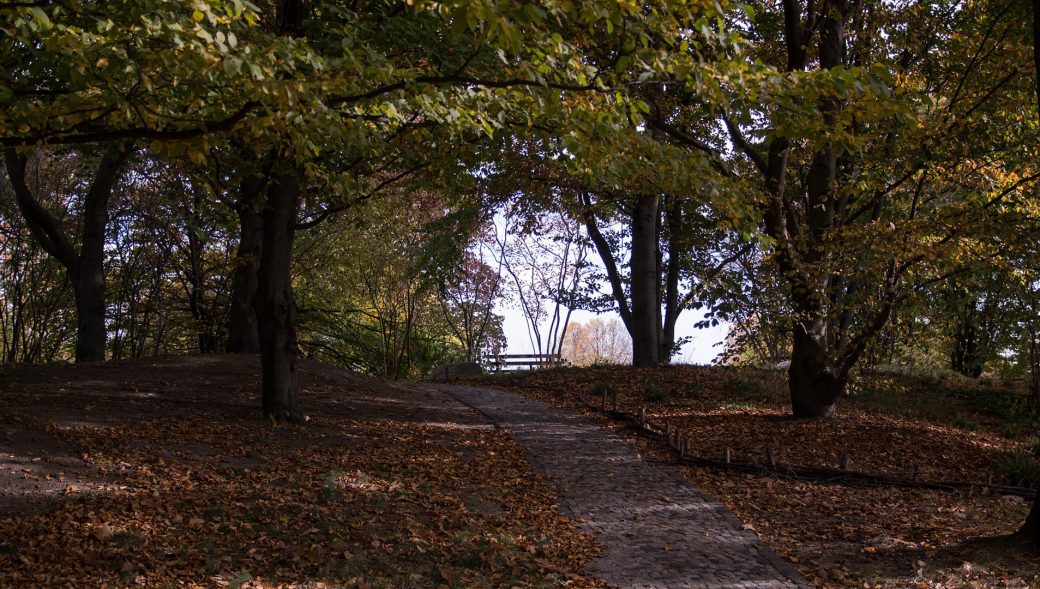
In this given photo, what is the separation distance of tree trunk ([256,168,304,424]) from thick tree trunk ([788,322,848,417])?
745 centimetres

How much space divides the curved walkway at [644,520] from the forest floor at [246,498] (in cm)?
31

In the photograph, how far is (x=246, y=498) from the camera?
694cm

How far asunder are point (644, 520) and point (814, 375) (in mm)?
5955

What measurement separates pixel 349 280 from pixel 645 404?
37.3ft

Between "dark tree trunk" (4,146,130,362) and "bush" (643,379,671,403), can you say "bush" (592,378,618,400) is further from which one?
"dark tree trunk" (4,146,130,362)

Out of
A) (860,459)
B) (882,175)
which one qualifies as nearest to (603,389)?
(860,459)

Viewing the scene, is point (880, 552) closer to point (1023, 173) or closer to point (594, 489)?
point (594, 489)

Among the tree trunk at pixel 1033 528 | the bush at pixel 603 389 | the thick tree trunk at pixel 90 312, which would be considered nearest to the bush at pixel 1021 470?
the tree trunk at pixel 1033 528

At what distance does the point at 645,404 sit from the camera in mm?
14117

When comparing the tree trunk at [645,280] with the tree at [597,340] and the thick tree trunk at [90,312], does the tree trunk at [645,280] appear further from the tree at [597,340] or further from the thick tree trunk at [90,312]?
the tree at [597,340]

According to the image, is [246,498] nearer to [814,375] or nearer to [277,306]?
[277,306]

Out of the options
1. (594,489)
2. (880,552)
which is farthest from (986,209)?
(594,489)

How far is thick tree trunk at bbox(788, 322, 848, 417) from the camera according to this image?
1199 centimetres

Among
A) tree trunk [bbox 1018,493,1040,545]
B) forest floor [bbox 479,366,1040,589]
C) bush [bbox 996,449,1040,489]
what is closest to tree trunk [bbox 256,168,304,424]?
forest floor [bbox 479,366,1040,589]
